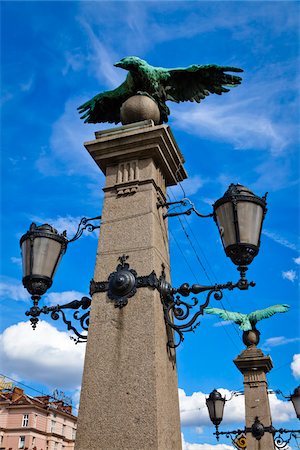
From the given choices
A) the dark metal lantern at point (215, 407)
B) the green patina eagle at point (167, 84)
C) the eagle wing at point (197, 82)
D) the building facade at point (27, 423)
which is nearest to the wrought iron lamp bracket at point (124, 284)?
the green patina eagle at point (167, 84)

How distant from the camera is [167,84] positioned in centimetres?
570

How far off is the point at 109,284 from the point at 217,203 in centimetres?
126

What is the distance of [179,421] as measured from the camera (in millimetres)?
4348

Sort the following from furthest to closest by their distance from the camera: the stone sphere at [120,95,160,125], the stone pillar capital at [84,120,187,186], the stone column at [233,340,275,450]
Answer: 1. the stone column at [233,340,275,450]
2. the stone sphere at [120,95,160,125]
3. the stone pillar capital at [84,120,187,186]

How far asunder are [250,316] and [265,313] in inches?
18.6

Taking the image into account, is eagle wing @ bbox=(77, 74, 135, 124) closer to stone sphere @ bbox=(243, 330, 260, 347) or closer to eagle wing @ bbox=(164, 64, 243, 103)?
eagle wing @ bbox=(164, 64, 243, 103)

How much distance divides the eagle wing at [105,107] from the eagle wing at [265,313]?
8.91 m

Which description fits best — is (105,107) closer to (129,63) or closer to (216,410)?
(129,63)

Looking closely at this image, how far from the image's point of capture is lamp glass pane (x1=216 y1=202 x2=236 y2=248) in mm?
3928

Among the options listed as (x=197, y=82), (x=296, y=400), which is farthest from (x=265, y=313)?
(x=197, y=82)

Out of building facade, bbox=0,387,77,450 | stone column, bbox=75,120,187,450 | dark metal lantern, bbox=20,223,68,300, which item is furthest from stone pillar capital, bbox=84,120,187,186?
building facade, bbox=0,387,77,450

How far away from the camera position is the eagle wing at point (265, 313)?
1309cm

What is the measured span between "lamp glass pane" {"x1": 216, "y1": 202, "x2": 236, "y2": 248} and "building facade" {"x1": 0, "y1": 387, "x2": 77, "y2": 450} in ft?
144

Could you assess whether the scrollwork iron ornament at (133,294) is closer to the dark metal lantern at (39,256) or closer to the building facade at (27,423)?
the dark metal lantern at (39,256)
